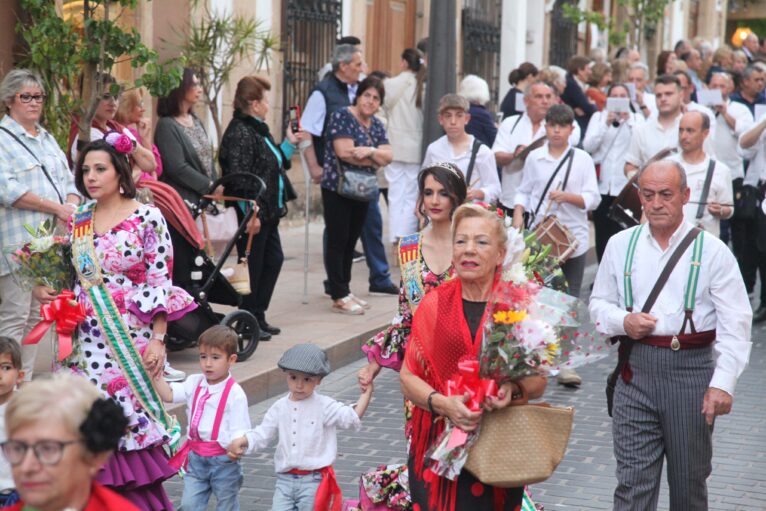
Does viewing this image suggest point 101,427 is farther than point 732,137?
No

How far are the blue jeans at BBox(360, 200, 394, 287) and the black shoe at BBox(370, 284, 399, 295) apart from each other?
20mm

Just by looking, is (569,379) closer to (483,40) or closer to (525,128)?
(525,128)

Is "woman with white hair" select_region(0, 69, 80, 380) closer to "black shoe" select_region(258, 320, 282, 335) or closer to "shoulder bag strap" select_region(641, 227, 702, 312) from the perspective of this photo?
"black shoe" select_region(258, 320, 282, 335)

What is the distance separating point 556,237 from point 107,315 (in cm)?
447

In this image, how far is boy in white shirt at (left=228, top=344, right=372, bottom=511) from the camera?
607 cm

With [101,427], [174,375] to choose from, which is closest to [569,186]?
[174,375]

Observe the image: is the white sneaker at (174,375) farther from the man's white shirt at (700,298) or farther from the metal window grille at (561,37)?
the metal window grille at (561,37)

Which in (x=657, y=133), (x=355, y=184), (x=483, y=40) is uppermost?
(x=483, y=40)

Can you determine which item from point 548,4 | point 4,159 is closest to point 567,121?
point 4,159

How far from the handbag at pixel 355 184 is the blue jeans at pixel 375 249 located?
3.50ft

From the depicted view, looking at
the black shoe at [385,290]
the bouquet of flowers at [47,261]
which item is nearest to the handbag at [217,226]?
the black shoe at [385,290]

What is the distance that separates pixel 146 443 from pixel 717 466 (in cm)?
349

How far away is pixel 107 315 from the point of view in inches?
235

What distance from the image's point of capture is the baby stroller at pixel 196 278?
8.97 meters
